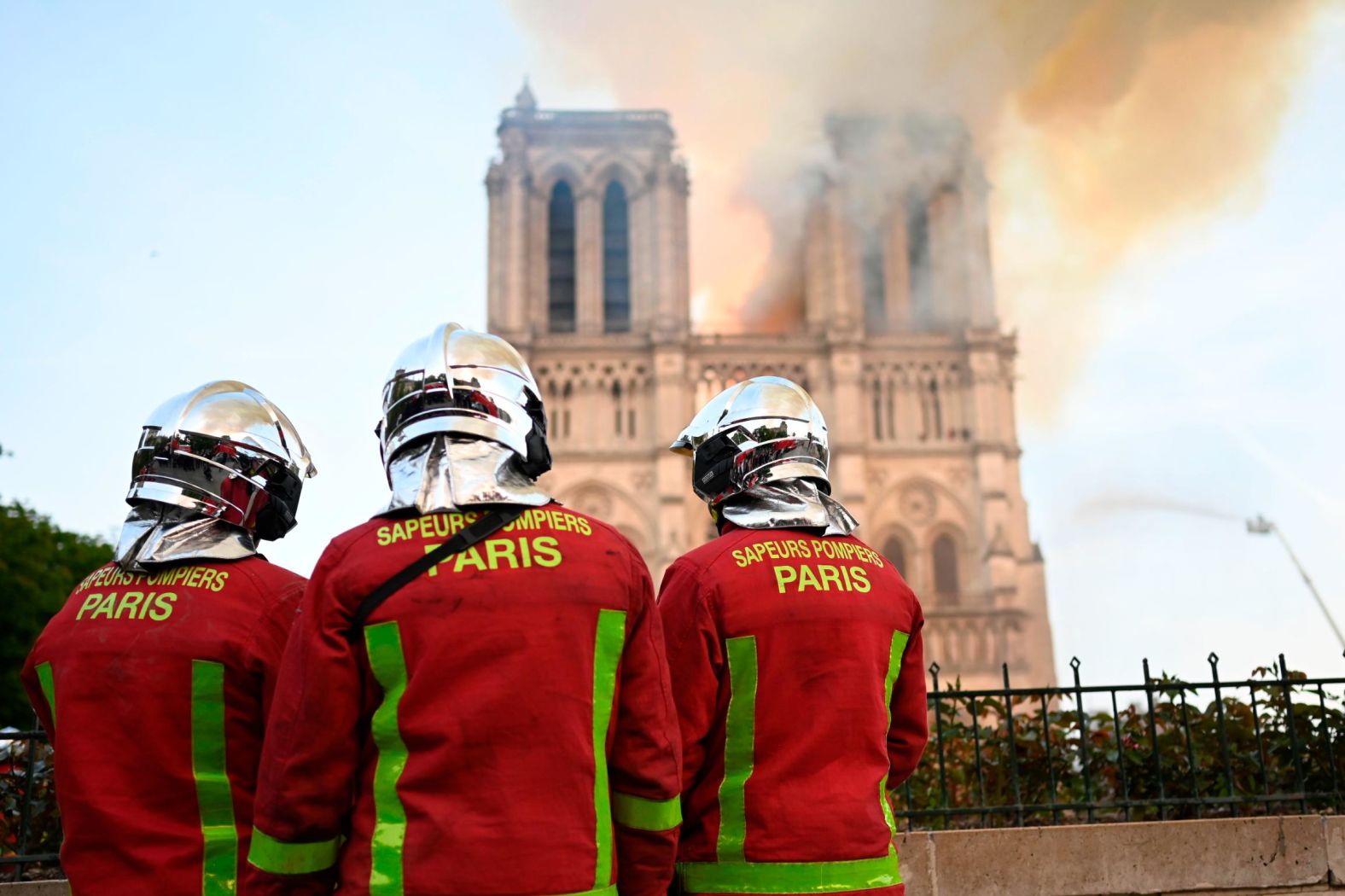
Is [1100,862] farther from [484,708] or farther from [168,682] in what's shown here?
[168,682]

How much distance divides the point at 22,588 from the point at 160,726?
2154cm

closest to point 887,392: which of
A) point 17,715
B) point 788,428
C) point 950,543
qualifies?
point 950,543

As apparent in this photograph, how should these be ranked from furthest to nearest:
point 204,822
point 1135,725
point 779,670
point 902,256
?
point 902,256, point 1135,725, point 779,670, point 204,822

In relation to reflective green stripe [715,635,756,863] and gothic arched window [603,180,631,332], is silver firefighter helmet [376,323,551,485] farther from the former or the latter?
gothic arched window [603,180,631,332]

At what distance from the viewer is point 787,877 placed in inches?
103

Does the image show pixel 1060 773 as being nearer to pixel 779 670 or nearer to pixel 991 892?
pixel 991 892

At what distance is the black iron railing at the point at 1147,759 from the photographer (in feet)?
15.8

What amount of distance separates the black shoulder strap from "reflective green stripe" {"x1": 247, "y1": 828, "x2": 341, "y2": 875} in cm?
36

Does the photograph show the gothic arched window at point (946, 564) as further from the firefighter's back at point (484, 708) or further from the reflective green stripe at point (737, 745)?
the firefighter's back at point (484, 708)

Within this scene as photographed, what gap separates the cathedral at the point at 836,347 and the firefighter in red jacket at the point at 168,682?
27.8 m

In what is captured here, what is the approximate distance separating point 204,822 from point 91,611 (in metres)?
0.54

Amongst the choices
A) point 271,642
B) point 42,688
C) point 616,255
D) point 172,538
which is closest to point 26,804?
point 42,688

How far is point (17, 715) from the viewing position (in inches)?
880

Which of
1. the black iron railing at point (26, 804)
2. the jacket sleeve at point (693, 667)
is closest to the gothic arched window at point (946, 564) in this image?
the black iron railing at point (26, 804)
